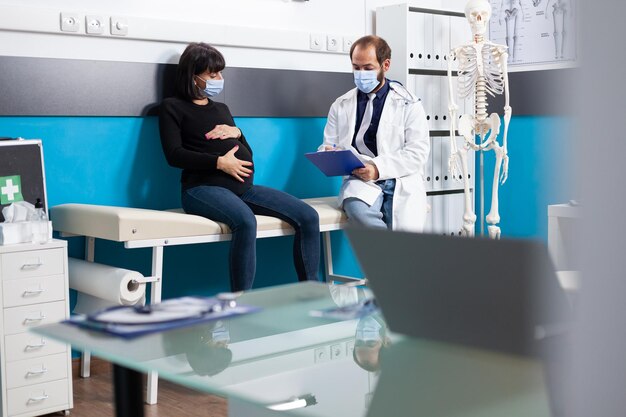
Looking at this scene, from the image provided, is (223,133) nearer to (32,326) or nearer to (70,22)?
(70,22)

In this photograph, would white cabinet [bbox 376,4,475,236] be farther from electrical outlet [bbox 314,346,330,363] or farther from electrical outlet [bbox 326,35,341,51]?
electrical outlet [bbox 314,346,330,363]

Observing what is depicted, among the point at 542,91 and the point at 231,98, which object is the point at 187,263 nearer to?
the point at 231,98

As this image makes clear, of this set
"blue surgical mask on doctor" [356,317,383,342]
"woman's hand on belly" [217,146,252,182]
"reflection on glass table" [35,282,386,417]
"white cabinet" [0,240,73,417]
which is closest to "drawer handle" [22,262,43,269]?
"white cabinet" [0,240,73,417]

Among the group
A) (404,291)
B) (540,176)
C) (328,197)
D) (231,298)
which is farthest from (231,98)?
(540,176)

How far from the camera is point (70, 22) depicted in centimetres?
311

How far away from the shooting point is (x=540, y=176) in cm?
26

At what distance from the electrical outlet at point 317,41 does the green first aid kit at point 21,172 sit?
1577mm

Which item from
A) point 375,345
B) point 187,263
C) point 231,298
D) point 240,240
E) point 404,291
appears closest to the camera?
point 404,291

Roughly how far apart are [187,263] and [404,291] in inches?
116

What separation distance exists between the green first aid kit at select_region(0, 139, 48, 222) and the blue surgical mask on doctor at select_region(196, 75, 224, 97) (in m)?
0.76

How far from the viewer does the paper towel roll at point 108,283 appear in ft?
9.03

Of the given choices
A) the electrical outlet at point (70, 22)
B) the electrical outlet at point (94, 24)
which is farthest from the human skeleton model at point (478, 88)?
the electrical outlet at point (70, 22)

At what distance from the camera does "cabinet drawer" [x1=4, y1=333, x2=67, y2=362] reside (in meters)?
2.55

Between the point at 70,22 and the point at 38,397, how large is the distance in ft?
4.74
